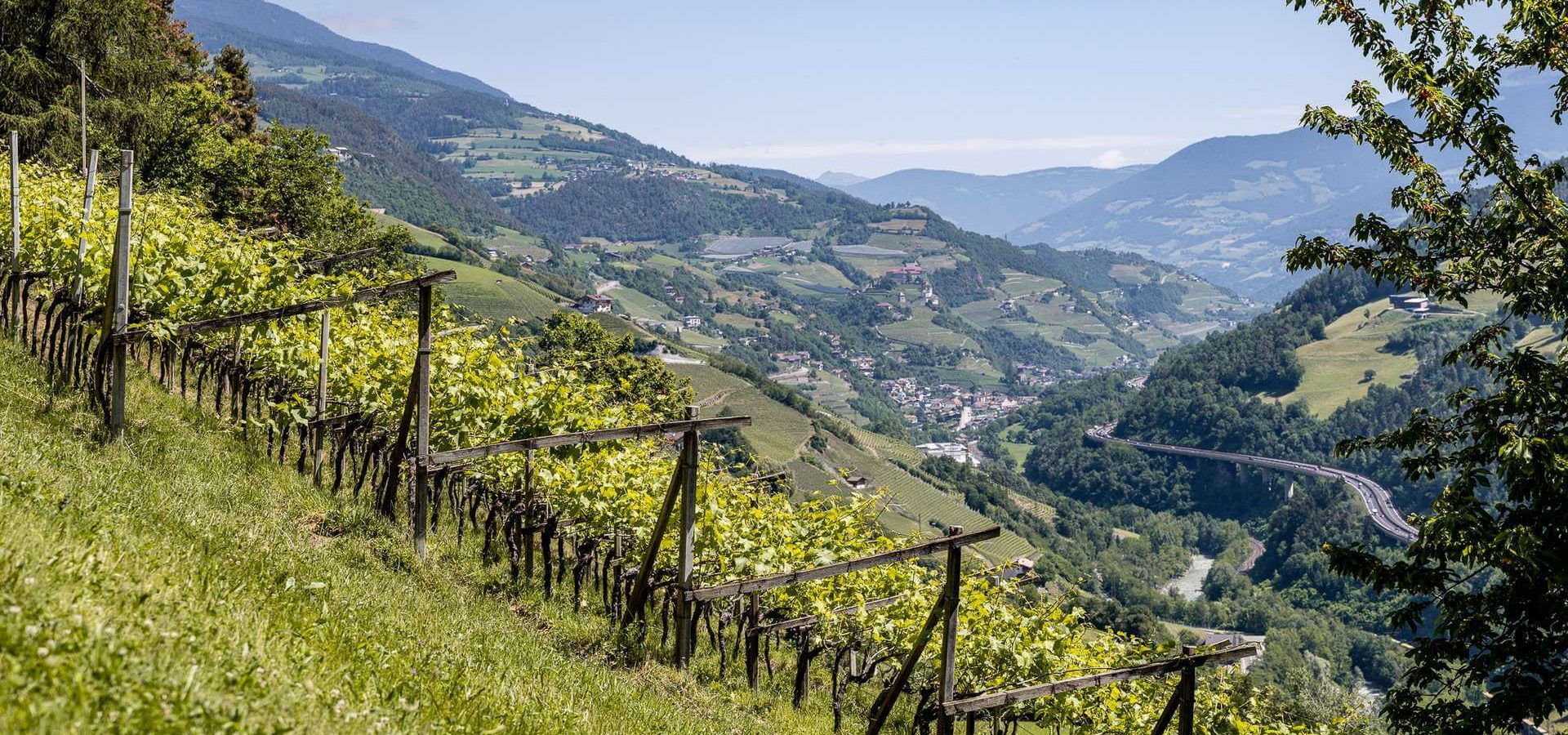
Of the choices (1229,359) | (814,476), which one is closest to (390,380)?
(814,476)

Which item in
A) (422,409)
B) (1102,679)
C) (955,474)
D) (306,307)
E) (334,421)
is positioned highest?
(306,307)

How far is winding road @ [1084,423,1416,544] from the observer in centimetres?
12769

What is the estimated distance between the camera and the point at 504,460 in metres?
10.9

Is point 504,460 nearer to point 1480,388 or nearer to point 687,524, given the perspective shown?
point 687,524

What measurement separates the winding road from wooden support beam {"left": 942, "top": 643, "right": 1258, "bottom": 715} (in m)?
118

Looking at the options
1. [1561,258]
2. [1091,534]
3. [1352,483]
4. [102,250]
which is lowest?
[1091,534]

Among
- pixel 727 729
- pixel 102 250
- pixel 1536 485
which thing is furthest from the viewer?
pixel 102 250

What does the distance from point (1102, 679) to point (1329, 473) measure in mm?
164308

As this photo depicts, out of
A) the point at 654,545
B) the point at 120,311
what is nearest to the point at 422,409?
the point at 654,545

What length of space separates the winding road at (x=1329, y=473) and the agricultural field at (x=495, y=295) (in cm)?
10306

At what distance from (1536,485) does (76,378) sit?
12.3 meters

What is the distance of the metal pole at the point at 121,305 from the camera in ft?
25.5

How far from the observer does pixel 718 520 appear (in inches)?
403

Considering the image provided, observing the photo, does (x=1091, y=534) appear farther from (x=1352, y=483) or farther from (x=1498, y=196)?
(x=1498, y=196)
